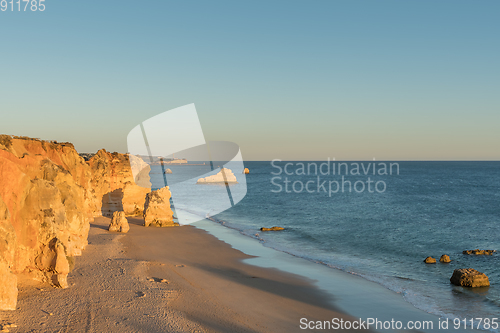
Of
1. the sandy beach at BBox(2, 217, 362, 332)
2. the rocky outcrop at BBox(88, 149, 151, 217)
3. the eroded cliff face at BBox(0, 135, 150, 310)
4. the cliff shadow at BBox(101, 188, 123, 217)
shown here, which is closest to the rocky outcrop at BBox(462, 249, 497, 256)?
the sandy beach at BBox(2, 217, 362, 332)

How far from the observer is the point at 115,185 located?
111 ft

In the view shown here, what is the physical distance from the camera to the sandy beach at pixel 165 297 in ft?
35.3

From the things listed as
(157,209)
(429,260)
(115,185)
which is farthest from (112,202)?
(429,260)

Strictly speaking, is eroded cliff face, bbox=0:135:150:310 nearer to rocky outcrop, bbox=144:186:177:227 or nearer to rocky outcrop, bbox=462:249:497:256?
rocky outcrop, bbox=144:186:177:227

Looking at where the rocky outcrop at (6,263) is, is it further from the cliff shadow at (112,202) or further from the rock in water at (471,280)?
the cliff shadow at (112,202)

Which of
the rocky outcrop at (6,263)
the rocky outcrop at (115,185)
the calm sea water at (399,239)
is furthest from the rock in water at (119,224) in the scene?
the rocky outcrop at (6,263)

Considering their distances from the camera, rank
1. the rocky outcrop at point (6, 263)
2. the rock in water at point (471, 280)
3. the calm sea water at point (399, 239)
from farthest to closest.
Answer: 1. the rock in water at point (471, 280)
2. the calm sea water at point (399, 239)
3. the rocky outcrop at point (6, 263)

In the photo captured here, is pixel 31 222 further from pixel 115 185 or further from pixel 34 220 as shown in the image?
pixel 115 185

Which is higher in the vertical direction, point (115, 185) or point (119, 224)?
point (115, 185)

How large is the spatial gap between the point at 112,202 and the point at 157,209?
6669 mm

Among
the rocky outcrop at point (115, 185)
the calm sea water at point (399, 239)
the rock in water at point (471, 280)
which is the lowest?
the calm sea water at point (399, 239)

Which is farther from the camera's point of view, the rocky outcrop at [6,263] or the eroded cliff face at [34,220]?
the eroded cliff face at [34,220]

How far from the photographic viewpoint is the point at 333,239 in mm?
30656

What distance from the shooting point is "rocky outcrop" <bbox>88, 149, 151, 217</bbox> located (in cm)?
3209
